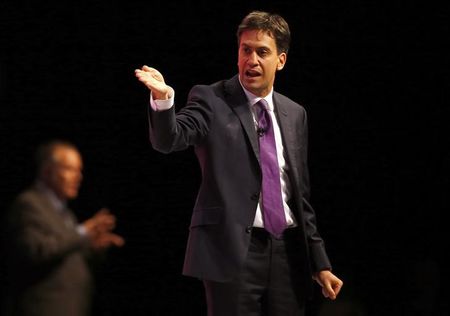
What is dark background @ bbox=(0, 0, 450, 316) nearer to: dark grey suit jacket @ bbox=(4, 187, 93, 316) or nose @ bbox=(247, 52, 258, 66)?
nose @ bbox=(247, 52, 258, 66)

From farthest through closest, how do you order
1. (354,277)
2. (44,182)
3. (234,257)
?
1. (354,277)
2. (234,257)
3. (44,182)

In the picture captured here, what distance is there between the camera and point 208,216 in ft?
9.45

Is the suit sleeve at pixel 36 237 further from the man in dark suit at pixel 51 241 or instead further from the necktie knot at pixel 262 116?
the necktie knot at pixel 262 116

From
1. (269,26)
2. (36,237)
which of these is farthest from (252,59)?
(36,237)

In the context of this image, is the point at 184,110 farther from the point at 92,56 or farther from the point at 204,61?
the point at 204,61

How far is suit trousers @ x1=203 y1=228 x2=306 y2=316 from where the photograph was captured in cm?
282

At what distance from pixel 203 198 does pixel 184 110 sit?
0.30m

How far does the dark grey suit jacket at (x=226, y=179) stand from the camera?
2.84 m

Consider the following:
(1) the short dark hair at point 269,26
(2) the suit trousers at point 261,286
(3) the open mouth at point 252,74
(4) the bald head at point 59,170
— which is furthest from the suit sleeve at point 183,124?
(4) the bald head at point 59,170

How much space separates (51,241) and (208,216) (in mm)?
804

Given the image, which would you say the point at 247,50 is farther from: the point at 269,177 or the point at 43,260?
the point at 43,260

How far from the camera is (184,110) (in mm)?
2932

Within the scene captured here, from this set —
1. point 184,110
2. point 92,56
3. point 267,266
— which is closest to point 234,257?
point 267,266

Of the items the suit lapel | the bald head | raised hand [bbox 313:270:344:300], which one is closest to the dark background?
the suit lapel
